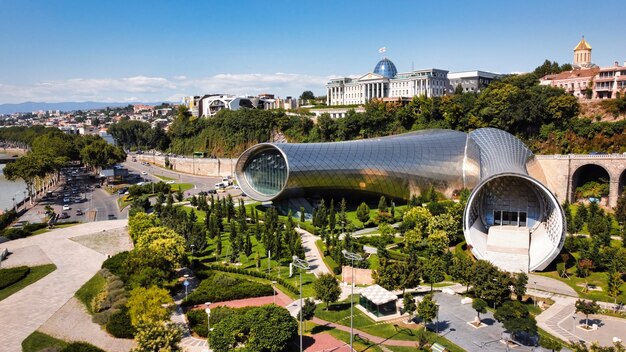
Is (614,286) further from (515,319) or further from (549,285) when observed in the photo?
(515,319)

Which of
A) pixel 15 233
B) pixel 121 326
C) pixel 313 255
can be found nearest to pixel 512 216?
pixel 313 255

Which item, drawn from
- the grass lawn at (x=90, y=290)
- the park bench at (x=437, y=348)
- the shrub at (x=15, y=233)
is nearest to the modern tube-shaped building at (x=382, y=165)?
the grass lawn at (x=90, y=290)

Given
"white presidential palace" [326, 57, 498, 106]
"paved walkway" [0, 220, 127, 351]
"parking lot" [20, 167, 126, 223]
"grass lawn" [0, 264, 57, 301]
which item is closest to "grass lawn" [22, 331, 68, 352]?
"paved walkway" [0, 220, 127, 351]

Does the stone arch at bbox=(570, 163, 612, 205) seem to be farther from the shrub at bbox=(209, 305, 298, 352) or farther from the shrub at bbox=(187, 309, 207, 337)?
the shrub at bbox=(187, 309, 207, 337)

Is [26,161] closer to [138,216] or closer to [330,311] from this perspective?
[138,216]

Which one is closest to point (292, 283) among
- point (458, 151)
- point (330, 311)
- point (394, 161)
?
point (330, 311)

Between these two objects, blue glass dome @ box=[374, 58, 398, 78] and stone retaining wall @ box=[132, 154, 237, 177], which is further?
blue glass dome @ box=[374, 58, 398, 78]
